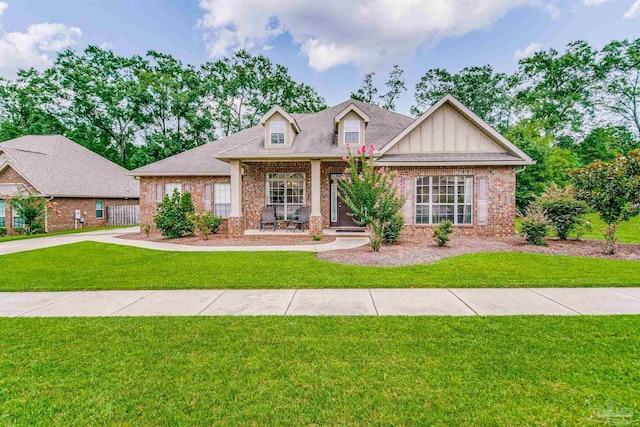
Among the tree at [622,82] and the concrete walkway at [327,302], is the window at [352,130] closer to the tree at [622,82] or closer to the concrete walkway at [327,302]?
the concrete walkway at [327,302]

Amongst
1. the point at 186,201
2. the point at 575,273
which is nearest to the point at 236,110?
the point at 186,201

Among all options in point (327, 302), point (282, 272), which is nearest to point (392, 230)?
point (282, 272)

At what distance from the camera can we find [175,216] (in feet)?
41.8

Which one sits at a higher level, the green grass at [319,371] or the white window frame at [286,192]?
the white window frame at [286,192]

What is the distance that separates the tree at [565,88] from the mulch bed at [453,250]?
81.4 feet

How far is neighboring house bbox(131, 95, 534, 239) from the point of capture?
12.2 metres

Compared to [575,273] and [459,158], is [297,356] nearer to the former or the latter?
[575,273]

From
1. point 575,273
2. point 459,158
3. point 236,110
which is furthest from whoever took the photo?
point 236,110

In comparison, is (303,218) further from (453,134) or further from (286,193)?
(453,134)

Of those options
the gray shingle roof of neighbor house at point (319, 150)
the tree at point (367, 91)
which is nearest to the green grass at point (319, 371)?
the gray shingle roof of neighbor house at point (319, 150)

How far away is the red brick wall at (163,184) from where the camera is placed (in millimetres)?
15516

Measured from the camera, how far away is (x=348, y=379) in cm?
277

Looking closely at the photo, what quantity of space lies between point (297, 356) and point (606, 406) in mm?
2658

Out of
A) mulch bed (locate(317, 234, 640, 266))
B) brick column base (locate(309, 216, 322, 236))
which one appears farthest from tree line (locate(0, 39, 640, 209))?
mulch bed (locate(317, 234, 640, 266))
